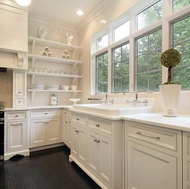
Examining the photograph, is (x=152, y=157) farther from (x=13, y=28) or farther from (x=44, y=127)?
(x=13, y=28)

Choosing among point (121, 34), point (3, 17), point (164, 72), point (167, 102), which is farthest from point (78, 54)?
point (167, 102)

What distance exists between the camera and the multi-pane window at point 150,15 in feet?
6.81

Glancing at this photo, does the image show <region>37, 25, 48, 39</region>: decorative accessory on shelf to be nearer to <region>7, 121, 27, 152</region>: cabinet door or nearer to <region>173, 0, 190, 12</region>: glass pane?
<region>7, 121, 27, 152</region>: cabinet door

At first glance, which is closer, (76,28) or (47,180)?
(47,180)

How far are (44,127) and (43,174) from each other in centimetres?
112

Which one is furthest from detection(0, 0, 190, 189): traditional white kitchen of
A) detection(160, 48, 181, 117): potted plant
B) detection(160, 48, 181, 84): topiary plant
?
detection(160, 48, 181, 84): topiary plant

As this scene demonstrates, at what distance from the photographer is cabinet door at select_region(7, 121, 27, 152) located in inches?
106

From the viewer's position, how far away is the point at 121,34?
2785 mm

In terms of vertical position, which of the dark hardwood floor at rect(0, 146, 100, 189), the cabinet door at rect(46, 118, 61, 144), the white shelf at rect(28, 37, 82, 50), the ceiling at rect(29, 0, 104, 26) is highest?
the ceiling at rect(29, 0, 104, 26)

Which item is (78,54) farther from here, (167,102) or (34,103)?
(167,102)

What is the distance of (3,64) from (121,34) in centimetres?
234

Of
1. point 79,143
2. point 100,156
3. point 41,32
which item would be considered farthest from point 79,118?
point 41,32

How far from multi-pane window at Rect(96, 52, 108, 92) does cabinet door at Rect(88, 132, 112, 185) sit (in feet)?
5.03

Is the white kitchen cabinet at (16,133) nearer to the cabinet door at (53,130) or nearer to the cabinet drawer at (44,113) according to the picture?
the cabinet drawer at (44,113)
